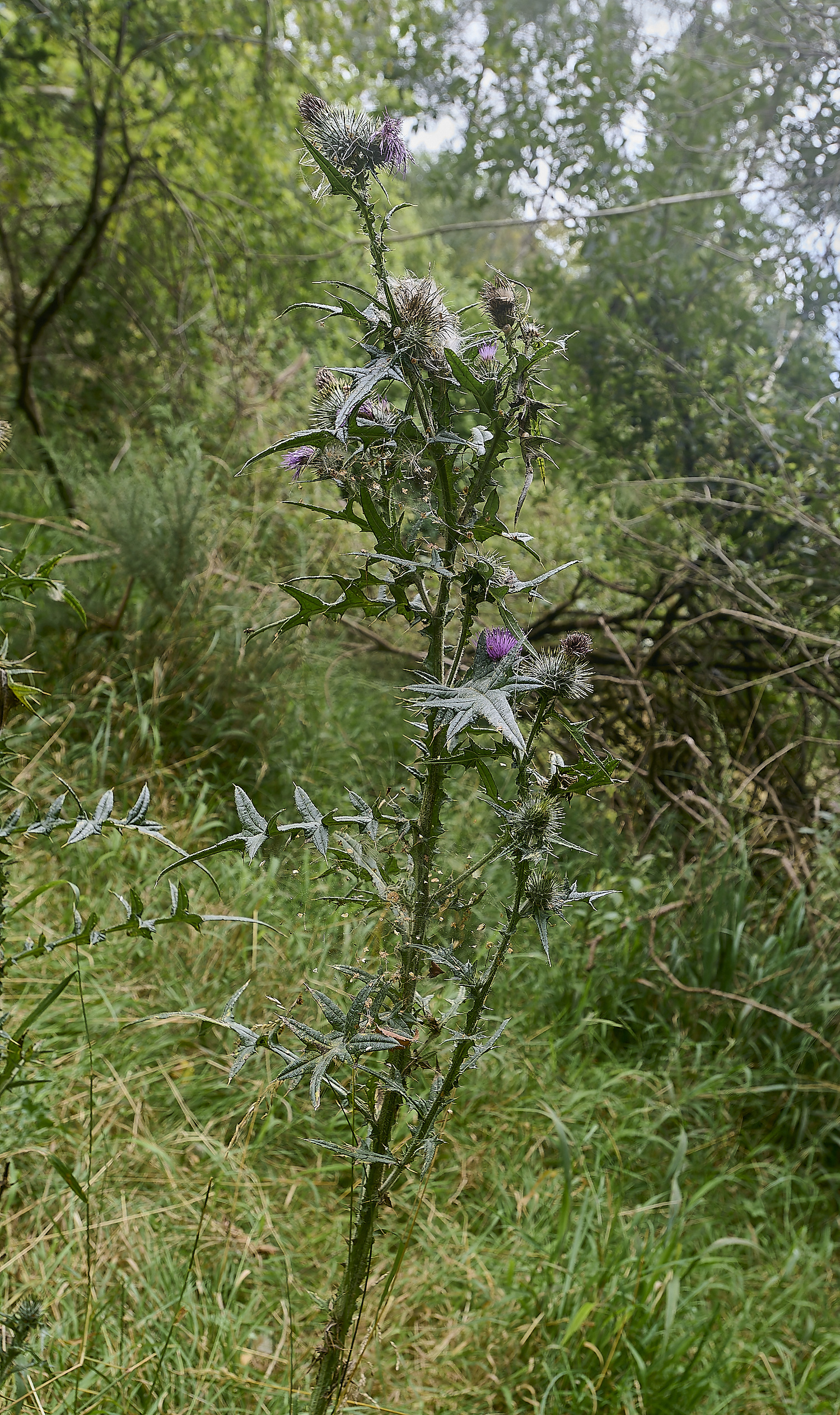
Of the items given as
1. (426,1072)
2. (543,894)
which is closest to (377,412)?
(543,894)

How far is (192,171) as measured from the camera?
587 centimetres

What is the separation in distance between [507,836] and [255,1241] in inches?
51.5

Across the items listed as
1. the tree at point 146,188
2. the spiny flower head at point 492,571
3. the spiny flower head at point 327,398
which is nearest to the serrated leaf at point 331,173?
the spiny flower head at point 327,398

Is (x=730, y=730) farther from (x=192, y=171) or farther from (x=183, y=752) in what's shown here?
(x=192, y=171)

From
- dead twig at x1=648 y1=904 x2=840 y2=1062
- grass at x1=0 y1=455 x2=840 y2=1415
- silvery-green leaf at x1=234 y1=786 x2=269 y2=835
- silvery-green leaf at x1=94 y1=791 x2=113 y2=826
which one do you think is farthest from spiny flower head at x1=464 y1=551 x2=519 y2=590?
dead twig at x1=648 y1=904 x2=840 y2=1062

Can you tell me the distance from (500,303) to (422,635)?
1.24ft

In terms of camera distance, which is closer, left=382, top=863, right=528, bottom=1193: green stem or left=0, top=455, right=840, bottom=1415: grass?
left=382, top=863, right=528, bottom=1193: green stem

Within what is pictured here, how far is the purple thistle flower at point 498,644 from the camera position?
A: 0.94m

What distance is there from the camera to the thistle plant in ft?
3.03

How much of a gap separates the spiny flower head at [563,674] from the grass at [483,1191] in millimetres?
439

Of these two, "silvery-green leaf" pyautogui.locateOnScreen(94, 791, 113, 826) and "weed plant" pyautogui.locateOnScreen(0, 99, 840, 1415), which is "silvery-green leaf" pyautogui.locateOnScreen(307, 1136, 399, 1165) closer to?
"weed plant" pyautogui.locateOnScreen(0, 99, 840, 1415)

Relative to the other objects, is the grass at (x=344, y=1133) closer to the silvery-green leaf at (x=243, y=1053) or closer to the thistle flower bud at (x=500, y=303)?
the silvery-green leaf at (x=243, y=1053)

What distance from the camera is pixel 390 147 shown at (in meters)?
0.93

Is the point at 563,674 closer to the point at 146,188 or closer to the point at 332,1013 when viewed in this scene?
the point at 332,1013
